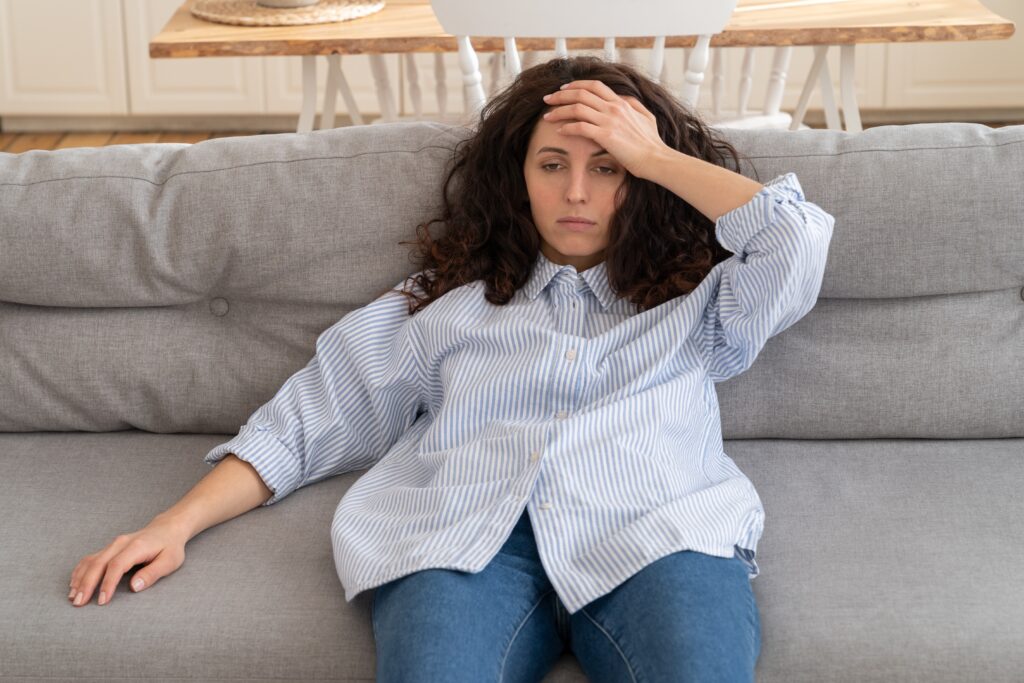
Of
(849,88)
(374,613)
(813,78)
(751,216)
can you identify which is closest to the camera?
(374,613)

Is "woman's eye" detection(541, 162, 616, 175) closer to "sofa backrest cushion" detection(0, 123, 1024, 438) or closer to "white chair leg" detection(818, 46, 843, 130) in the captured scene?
"sofa backrest cushion" detection(0, 123, 1024, 438)

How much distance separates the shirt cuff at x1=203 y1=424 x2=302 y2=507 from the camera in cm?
170

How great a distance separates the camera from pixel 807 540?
5.41 feet

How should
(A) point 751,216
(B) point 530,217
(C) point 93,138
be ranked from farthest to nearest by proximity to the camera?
1. (C) point 93,138
2. (B) point 530,217
3. (A) point 751,216

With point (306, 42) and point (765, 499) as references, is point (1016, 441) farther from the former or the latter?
point (306, 42)

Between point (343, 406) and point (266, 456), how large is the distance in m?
0.12

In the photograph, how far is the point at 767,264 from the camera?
159 cm

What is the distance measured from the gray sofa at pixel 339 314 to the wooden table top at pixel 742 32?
86 cm

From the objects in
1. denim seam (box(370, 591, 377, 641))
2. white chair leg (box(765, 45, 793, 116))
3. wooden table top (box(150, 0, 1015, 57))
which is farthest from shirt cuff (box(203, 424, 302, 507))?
white chair leg (box(765, 45, 793, 116))

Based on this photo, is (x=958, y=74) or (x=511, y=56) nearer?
(x=511, y=56)

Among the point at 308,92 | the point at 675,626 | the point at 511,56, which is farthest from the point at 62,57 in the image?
the point at 675,626

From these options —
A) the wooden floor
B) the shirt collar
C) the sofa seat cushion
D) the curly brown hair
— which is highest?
the curly brown hair

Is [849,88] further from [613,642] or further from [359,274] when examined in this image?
[613,642]

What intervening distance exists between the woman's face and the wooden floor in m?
3.24
